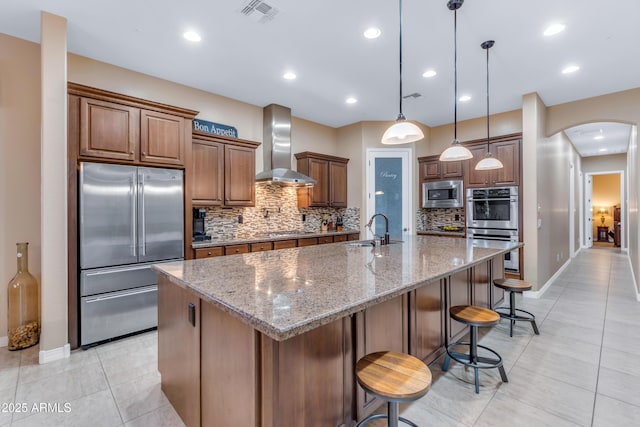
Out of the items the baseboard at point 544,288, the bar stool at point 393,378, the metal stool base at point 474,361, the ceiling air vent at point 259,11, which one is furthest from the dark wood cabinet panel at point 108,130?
the baseboard at point 544,288

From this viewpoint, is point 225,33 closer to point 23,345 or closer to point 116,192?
point 116,192

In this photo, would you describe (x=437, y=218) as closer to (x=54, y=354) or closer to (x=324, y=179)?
(x=324, y=179)

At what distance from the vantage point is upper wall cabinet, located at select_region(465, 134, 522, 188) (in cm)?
470

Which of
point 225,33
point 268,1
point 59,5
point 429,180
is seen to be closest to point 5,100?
point 59,5

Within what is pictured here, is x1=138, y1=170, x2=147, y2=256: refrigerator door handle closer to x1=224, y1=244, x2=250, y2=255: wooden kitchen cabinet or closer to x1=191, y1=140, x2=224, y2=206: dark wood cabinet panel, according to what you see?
x1=191, y1=140, x2=224, y2=206: dark wood cabinet panel

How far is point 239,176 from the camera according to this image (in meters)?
4.34

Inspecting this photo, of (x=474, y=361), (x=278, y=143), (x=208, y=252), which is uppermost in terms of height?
(x=278, y=143)

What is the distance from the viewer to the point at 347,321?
1.57m

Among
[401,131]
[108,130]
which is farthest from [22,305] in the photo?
[401,131]

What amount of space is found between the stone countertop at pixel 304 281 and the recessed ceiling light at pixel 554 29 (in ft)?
7.45

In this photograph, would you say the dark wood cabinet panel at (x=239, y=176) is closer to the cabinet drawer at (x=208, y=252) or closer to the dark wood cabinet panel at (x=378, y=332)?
the cabinet drawer at (x=208, y=252)

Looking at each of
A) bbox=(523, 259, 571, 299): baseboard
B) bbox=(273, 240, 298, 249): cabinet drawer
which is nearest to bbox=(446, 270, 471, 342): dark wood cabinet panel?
bbox=(523, 259, 571, 299): baseboard

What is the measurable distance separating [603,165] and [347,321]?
37.0ft

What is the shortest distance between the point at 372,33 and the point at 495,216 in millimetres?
3597
